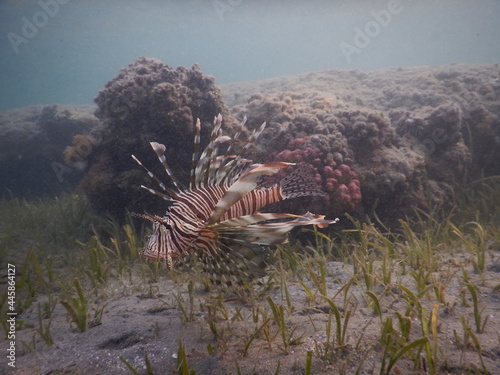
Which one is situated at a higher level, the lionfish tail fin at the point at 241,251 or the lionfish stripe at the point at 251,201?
the lionfish stripe at the point at 251,201

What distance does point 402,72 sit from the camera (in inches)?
387

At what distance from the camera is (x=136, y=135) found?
17.0 feet

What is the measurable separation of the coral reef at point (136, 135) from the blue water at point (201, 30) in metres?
4.46

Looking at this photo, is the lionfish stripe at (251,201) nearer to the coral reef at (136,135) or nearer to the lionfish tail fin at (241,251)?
the lionfish tail fin at (241,251)

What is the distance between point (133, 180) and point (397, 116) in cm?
579

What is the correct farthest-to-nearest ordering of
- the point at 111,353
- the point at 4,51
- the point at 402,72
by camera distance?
the point at 4,51 → the point at 402,72 → the point at 111,353

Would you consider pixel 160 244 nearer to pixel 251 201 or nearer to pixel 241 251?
pixel 241 251

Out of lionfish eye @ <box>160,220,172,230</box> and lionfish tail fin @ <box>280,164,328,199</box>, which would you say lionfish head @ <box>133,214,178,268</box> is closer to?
lionfish eye @ <box>160,220,172,230</box>

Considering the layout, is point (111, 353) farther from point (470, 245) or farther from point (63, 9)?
point (63, 9)

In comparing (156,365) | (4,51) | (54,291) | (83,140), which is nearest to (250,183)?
(156,365)

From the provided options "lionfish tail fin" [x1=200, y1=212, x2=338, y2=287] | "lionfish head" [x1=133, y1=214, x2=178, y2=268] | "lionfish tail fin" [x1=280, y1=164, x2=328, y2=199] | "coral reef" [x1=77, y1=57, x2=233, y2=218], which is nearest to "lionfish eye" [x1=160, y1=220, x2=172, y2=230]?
"lionfish head" [x1=133, y1=214, x2=178, y2=268]

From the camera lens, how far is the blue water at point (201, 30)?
3703 centimetres

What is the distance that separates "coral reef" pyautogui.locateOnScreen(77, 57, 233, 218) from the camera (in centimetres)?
504

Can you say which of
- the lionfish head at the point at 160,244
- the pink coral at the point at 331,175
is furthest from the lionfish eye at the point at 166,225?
the pink coral at the point at 331,175
